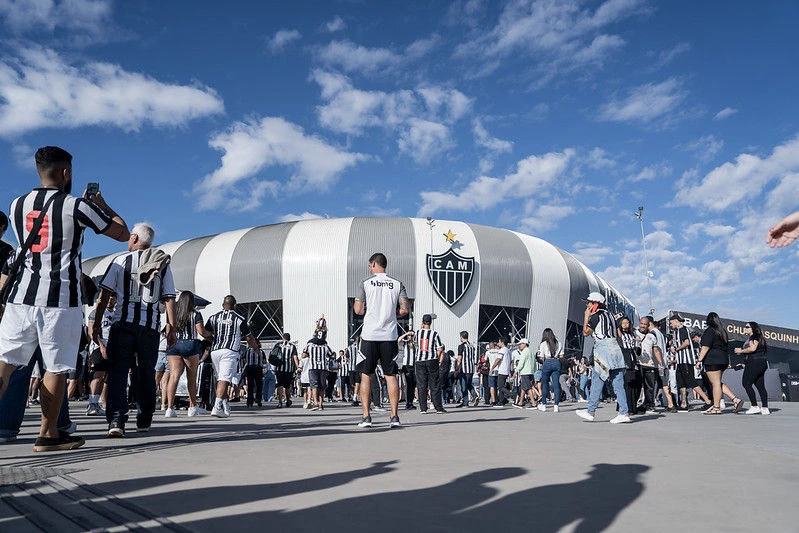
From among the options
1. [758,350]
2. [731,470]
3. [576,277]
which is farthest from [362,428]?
[576,277]

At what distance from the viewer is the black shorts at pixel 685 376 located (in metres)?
12.3

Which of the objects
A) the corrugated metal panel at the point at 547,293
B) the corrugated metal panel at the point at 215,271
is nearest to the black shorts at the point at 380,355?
the corrugated metal panel at the point at 215,271

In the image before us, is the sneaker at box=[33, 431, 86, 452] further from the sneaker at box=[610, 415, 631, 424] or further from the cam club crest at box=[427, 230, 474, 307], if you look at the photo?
the cam club crest at box=[427, 230, 474, 307]

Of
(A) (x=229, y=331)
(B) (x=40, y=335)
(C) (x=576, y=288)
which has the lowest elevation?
(B) (x=40, y=335)

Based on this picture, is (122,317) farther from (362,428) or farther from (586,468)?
(586,468)

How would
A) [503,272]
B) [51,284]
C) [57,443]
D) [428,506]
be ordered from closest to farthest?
1. [428,506]
2. [51,284]
3. [57,443]
4. [503,272]

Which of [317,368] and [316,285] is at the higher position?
[316,285]

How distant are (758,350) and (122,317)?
33.7ft

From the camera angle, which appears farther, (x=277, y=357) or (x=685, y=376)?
(x=277, y=357)

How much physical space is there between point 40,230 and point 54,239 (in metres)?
0.10

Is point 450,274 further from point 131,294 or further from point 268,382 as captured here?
point 131,294

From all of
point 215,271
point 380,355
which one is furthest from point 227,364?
point 215,271

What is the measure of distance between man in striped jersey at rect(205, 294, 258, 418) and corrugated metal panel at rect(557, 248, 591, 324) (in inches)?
1354

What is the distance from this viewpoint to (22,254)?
13.1 ft
